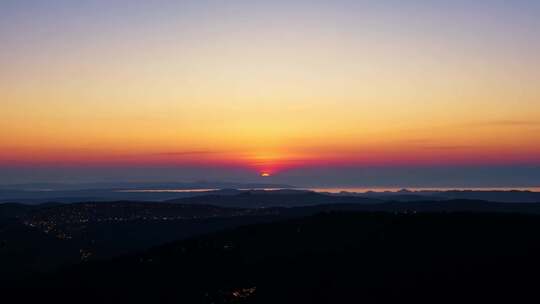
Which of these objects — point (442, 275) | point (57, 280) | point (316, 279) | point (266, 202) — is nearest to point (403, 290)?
point (442, 275)

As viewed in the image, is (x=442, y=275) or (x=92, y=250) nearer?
(x=442, y=275)

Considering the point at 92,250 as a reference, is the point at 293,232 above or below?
above

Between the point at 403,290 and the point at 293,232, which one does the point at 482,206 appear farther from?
the point at 403,290

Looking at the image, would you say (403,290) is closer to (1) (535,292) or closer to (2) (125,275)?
(1) (535,292)

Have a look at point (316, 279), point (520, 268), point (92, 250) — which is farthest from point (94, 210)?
point (520, 268)

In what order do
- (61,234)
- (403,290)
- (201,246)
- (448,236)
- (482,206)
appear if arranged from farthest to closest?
(482,206) → (61,234) → (201,246) → (448,236) → (403,290)

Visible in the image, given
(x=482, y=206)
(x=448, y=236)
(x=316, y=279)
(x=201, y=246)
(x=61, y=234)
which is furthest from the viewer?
(x=482, y=206)
